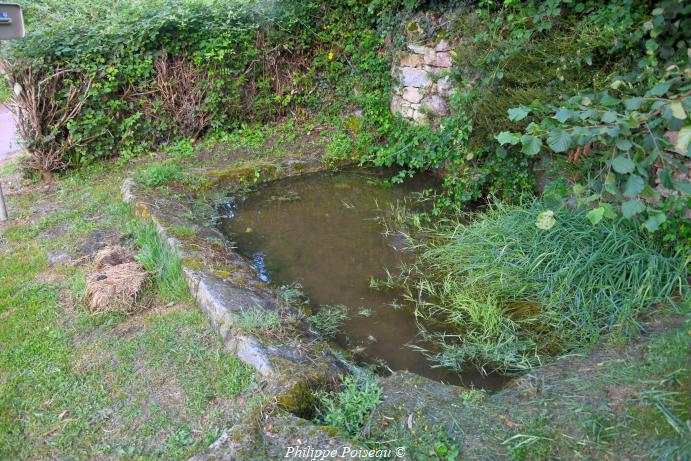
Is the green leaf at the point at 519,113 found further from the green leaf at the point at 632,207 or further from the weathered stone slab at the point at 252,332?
the weathered stone slab at the point at 252,332

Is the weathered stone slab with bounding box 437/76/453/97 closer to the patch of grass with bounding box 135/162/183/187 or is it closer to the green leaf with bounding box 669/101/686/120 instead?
the patch of grass with bounding box 135/162/183/187

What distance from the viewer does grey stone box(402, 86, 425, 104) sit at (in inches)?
244

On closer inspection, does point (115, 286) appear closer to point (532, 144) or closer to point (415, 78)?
point (532, 144)

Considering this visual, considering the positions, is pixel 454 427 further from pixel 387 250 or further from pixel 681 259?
pixel 387 250

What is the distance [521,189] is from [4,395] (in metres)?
4.40

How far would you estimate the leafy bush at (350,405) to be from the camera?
2393mm

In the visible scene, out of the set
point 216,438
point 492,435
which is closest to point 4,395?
point 216,438

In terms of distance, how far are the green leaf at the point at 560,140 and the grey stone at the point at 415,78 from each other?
351cm

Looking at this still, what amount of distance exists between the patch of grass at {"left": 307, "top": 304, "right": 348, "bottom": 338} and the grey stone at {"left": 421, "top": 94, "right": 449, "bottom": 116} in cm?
304

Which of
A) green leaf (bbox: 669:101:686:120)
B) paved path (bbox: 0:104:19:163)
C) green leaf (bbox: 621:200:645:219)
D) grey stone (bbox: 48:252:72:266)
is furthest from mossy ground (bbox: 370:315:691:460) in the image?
paved path (bbox: 0:104:19:163)

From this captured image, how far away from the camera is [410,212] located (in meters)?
5.30

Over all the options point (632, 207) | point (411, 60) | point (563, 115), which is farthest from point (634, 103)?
point (411, 60)

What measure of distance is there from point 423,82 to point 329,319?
142 inches

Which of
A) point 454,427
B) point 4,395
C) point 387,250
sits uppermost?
point 454,427
